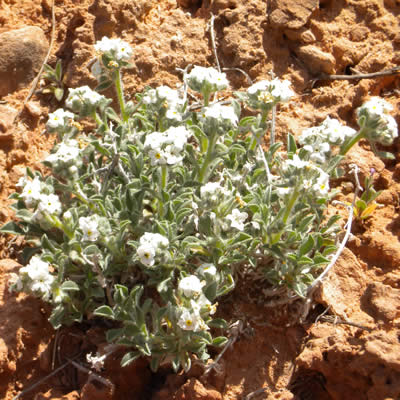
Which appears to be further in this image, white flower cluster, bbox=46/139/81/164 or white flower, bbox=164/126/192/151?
white flower cluster, bbox=46/139/81/164

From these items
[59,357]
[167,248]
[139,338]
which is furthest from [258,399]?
[59,357]

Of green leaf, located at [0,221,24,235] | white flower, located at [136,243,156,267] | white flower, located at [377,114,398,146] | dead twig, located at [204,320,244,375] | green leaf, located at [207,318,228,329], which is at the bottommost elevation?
dead twig, located at [204,320,244,375]

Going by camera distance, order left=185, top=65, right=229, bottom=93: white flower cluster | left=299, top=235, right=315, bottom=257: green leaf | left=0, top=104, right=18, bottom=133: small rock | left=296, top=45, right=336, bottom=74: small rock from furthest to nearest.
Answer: left=296, top=45, right=336, bottom=74: small rock → left=0, top=104, right=18, bottom=133: small rock → left=185, top=65, right=229, bottom=93: white flower cluster → left=299, top=235, right=315, bottom=257: green leaf

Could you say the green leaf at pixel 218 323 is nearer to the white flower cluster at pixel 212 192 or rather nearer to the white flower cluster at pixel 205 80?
the white flower cluster at pixel 212 192

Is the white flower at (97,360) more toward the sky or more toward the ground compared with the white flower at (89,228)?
more toward the ground

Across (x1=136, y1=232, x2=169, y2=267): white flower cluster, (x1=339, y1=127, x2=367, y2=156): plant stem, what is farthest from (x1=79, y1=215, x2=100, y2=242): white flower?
(x1=339, y1=127, x2=367, y2=156): plant stem

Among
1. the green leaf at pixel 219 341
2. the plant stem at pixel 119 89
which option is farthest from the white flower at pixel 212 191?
the plant stem at pixel 119 89

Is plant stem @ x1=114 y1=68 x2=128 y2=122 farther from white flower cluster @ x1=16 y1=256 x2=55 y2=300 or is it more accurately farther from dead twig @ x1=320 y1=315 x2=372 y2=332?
dead twig @ x1=320 y1=315 x2=372 y2=332

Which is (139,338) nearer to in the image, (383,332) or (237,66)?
(383,332)
